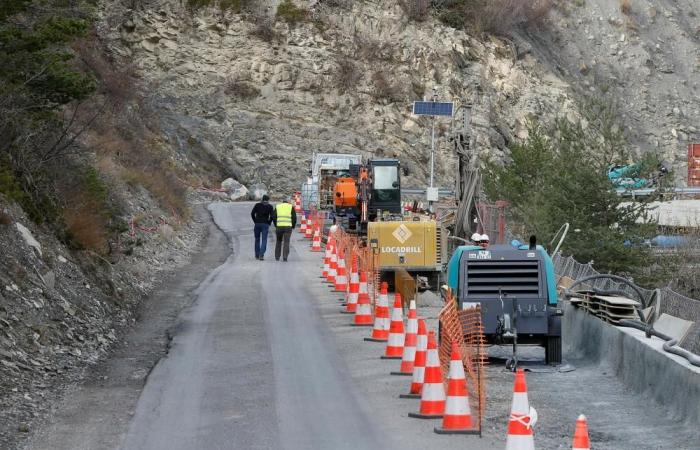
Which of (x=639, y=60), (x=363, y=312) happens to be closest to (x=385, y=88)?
(x=639, y=60)

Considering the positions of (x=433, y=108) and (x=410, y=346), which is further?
(x=433, y=108)

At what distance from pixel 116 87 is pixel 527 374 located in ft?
135

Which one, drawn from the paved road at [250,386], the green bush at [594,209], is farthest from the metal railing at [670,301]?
the green bush at [594,209]

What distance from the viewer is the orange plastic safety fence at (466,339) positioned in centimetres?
1316

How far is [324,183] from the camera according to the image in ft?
161

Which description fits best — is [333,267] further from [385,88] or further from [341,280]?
[385,88]

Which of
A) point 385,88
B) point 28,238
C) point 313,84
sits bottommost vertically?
point 28,238

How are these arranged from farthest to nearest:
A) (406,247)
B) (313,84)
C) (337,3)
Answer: (337,3) < (313,84) < (406,247)

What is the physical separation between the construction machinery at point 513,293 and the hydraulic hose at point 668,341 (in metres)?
1.02

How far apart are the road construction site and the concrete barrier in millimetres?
29

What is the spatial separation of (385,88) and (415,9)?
7.32 metres

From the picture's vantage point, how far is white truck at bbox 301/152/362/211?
48.3 metres

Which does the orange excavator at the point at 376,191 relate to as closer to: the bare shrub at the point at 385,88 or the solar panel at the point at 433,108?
the solar panel at the point at 433,108

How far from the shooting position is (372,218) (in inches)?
1618
